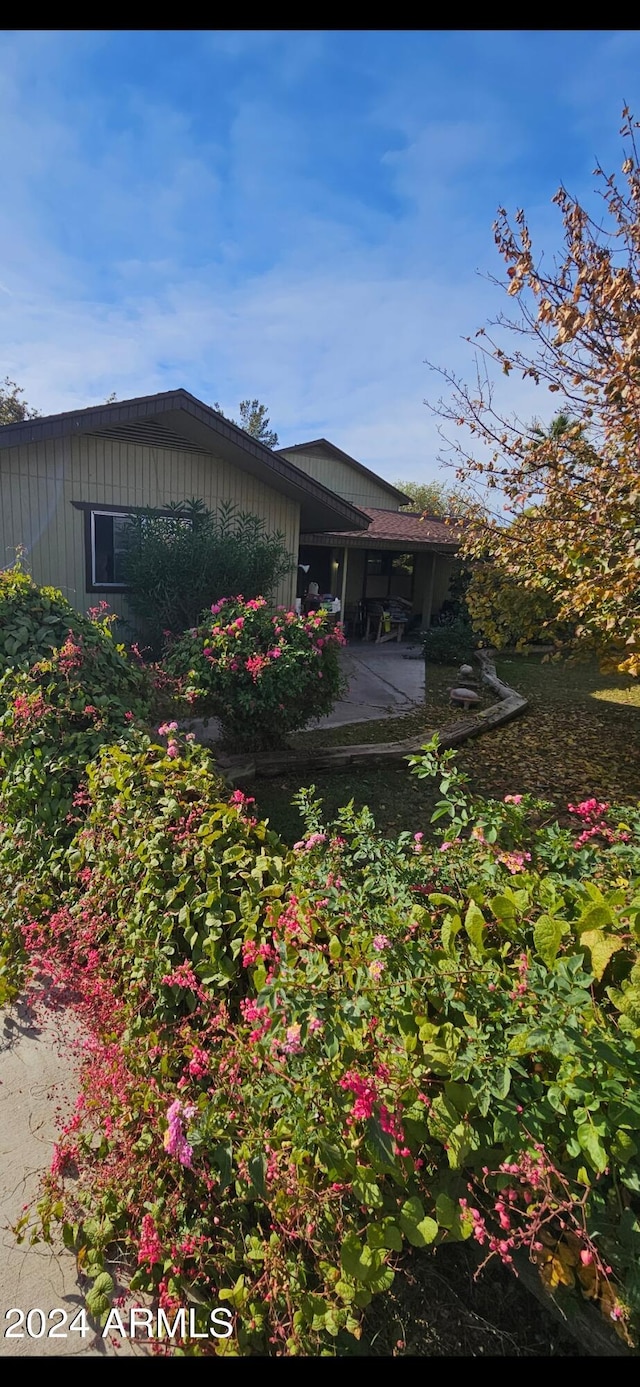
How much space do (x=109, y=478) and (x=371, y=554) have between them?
1126cm

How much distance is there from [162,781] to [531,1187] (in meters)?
1.88

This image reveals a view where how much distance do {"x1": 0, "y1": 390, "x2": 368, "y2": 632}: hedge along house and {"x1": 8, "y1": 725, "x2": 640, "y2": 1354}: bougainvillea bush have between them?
727 centimetres

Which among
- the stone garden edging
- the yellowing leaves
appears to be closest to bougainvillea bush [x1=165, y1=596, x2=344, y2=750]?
the stone garden edging

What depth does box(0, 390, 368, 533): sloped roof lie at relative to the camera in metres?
7.25

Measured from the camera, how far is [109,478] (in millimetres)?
8453

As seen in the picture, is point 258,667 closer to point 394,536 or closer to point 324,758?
point 324,758

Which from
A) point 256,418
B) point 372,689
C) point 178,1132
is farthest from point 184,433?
point 256,418

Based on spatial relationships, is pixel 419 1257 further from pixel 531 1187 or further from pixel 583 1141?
pixel 583 1141

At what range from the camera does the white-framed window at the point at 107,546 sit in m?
8.54

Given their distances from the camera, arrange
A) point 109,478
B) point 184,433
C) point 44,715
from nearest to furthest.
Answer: point 44,715
point 109,478
point 184,433

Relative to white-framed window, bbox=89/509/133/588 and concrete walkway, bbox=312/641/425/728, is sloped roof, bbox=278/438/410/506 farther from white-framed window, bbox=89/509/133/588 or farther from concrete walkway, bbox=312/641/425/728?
white-framed window, bbox=89/509/133/588

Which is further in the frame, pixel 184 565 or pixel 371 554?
pixel 371 554

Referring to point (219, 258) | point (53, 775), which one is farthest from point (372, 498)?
point (53, 775)

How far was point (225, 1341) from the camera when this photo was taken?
1420 millimetres
